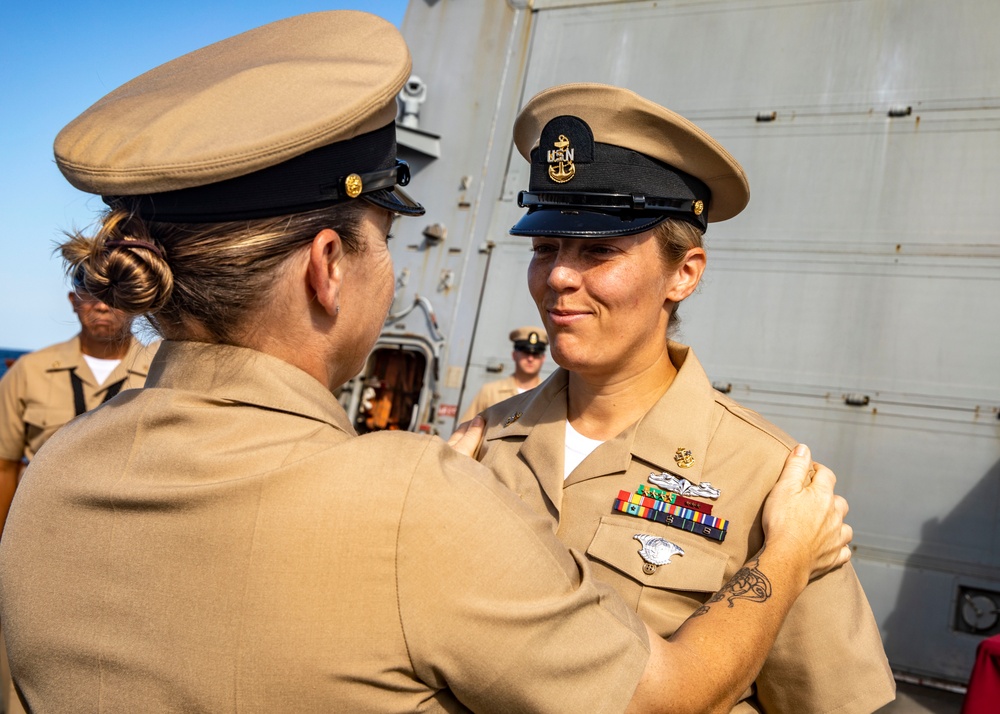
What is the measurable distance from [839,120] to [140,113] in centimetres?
430

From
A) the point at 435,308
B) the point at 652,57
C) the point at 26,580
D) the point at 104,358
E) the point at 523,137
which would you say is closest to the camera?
the point at 26,580

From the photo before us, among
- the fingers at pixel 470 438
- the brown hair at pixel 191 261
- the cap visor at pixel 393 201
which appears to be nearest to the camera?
the brown hair at pixel 191 261

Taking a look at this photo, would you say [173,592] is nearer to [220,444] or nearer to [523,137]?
[220,444]

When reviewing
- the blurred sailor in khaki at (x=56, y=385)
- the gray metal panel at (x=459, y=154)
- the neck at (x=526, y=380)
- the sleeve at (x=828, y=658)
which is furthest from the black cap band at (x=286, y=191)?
the gray metal panel at (x=459, y=154)

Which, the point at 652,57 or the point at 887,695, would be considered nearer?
the point at 887,695

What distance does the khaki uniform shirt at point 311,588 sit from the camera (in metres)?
1.08

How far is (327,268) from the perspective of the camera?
4.14ft

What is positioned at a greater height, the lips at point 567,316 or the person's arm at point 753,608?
the lips at point 567,316

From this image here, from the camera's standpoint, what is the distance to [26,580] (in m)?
1.24

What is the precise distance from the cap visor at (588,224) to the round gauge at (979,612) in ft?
9.88

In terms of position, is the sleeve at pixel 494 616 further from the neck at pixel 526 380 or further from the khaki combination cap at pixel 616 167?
the neck at pixel 526 380

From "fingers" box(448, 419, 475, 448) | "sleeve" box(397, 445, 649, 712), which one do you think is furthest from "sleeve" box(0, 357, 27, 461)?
"sleeve" box(397, 445, 649, 712)

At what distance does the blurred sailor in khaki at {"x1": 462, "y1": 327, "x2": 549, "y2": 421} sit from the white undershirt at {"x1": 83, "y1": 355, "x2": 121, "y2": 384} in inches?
80.4

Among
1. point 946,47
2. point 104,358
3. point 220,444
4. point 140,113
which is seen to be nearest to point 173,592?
point 220,444
